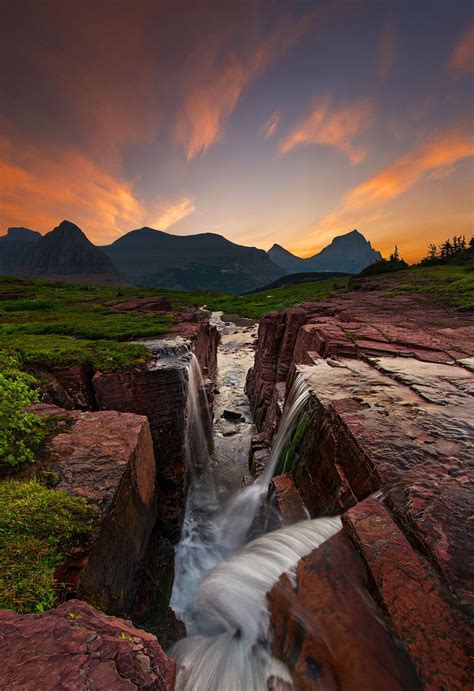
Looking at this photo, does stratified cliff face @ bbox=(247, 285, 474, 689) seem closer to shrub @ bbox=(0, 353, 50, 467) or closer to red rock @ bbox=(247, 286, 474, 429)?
red rock @ bbox=(247, 286, 474, 429)

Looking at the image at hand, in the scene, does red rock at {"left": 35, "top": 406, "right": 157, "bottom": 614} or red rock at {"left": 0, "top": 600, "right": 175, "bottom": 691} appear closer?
red rock at {"left": 0, "top": 600, "right": 175, "bottom": 691}

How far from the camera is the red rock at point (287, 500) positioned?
4.43 meters

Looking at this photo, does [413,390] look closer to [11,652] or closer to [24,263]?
[11,652]

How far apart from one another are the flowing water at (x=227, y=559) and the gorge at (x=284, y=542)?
0.09ft

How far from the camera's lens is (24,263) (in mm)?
180875

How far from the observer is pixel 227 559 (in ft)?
14.0

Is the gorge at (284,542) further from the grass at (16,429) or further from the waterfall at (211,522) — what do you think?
the grass at (16,429)

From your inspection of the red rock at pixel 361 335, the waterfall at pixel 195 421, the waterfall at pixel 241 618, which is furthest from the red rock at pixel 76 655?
the red rock at pixel 361 335

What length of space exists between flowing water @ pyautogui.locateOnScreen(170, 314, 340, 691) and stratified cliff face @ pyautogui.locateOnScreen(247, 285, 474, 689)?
31 centimetres

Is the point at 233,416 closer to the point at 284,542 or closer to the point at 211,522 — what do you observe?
the point at 211,522

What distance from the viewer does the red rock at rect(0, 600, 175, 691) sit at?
1.42m

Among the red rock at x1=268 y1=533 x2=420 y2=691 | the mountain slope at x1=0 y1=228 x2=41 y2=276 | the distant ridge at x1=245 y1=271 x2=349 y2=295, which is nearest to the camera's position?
the red rock at x1=268 y1=533 x2=420 y2=691

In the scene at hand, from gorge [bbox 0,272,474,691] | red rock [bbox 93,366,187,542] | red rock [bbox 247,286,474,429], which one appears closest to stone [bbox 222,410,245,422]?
red rock [bbox 247,286,474,429]

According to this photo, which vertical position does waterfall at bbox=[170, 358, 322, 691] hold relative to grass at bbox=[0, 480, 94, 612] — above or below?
below
